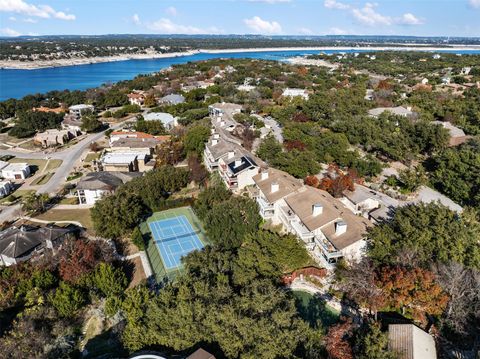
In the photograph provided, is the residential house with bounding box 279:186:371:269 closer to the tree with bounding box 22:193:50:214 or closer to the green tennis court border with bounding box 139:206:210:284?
the green tennis court border with bounding box 139:206:210:284

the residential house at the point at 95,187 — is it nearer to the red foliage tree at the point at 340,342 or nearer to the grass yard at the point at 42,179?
the grass yard at the point at 42,179

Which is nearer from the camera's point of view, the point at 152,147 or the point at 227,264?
the point at 227,264

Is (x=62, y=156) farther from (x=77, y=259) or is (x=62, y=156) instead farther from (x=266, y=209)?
(x=266, y=209)

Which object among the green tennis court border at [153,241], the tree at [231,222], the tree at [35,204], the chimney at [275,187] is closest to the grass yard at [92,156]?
the tree at [35,204]

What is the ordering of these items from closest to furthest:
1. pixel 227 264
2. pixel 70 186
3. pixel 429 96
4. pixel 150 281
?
pixel 227 264 → pixel 150 281 → pixel 70 186 → pixel 429 96

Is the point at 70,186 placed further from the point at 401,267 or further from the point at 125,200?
the point at 401,267

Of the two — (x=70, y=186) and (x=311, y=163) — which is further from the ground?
(x=311, y=163)

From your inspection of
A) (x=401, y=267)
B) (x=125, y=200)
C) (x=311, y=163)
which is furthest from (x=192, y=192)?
(x=401, y=267)
